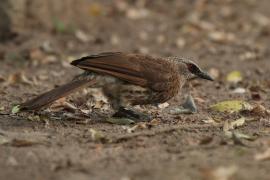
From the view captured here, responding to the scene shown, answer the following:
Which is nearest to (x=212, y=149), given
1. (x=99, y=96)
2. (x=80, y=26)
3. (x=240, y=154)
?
(x=240, y=154)

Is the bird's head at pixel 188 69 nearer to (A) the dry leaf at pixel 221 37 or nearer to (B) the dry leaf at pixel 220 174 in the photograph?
(B) the dry leaf at pixel 220 174

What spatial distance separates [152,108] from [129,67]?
116 centimetres

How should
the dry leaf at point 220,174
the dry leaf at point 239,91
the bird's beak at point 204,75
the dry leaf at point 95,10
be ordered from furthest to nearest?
the dry leaf at point 95,10 < the dry leaf at point 239,91 < the bird's beak at point 204,75 < the dry leaf at point 220,174

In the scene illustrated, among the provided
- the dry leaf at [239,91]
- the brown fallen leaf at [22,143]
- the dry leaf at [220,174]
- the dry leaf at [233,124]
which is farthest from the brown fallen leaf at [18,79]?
the dry leaf at [220,174]

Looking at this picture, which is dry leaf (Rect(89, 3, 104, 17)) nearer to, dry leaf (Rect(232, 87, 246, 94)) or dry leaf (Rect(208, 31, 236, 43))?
dry leaf (Rect(208, 31, 236, 43))

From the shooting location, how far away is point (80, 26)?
47.1ft

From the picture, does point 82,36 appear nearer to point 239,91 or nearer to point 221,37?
point 221,37

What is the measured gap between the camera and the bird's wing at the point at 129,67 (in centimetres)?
736

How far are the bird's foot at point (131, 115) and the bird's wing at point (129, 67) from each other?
1.05ft

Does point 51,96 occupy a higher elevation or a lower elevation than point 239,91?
lower

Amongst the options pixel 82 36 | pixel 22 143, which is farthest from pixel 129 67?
pixel 82 36

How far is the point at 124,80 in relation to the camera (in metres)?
7.49

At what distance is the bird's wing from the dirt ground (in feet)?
1.49

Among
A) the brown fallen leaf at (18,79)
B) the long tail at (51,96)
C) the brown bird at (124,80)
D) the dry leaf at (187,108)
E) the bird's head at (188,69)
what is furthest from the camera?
the brown fallen leaf at (18,79)
